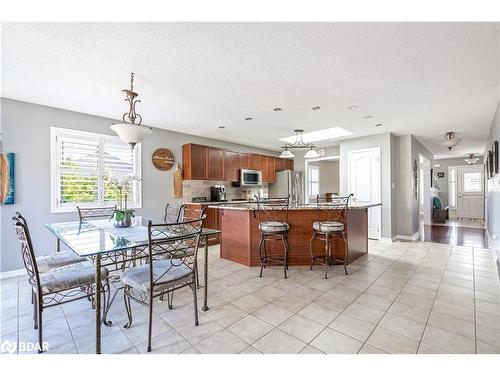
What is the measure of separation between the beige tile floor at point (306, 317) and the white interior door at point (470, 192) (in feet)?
24.6

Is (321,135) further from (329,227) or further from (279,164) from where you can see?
(329,227)

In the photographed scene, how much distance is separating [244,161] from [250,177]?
0.45 meters

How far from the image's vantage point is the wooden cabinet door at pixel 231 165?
229 inches

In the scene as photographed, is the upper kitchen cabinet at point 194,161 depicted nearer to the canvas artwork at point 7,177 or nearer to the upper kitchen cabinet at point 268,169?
the upper kitchen cabinet at point 268,169

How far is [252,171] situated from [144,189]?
2780 millimetres

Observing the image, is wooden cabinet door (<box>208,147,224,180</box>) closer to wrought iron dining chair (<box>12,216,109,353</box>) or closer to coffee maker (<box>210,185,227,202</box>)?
coffee maker (<box>210,185,227,202</box>)

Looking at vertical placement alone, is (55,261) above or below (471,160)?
below

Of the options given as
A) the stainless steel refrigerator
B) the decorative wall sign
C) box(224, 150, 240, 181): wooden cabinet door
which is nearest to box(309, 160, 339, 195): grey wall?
the stainless steel refrigerator

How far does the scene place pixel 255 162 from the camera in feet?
21.5

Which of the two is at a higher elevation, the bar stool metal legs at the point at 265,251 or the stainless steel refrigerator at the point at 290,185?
the stainless steel refrigerator at the point at 290,185

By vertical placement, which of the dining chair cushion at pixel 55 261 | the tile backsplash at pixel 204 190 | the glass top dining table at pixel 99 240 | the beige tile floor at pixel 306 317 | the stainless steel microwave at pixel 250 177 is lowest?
the beige tile floor at pixel 306 317

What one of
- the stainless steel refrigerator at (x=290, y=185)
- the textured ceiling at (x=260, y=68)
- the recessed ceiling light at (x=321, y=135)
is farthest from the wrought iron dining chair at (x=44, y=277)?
the stainless steel refrigerator at (x=290, y=185)

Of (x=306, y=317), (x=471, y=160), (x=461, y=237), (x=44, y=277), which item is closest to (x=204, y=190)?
(x=44, y=277)

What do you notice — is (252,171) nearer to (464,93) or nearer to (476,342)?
(464,93)
